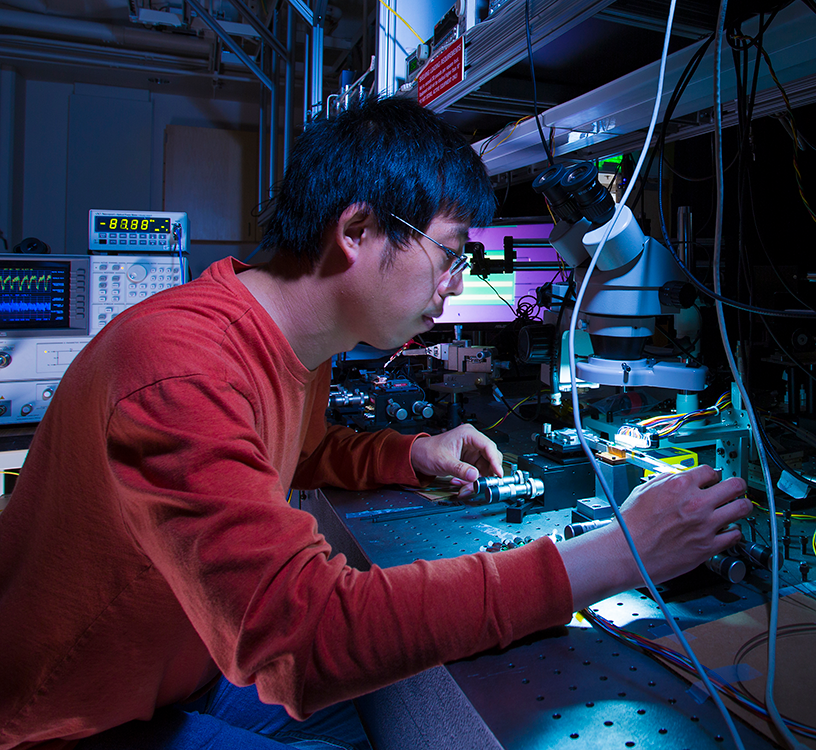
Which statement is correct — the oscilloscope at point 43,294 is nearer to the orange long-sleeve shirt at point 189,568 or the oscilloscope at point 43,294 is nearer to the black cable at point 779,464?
the orange long-sleeve shirt at point 189,568

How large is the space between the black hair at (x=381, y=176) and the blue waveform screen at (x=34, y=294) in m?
1.62

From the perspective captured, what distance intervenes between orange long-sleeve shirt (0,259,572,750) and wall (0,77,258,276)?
14.7 ft

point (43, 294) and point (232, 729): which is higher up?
point (43, 294)

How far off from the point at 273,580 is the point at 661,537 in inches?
17.4

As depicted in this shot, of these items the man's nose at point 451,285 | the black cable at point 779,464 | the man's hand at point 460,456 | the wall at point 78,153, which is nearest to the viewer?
the man's nose at point 451,285

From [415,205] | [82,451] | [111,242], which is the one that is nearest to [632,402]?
[415,205]

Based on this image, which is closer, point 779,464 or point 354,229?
point 354,229

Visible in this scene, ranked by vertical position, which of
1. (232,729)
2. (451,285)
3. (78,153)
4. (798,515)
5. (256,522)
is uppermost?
(78,153)

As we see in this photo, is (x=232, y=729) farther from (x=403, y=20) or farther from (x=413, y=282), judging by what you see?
(x=403, y=20)

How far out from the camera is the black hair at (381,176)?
82 cm

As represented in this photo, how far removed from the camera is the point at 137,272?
2.23m

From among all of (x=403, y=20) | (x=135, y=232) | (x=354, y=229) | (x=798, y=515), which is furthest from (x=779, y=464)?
(x=135, y=232)

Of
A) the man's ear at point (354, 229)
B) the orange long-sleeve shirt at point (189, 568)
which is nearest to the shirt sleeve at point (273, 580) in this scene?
the orange long-sleeve shirt at point (189, 568)

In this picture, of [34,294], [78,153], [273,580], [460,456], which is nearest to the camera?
[273,580]
